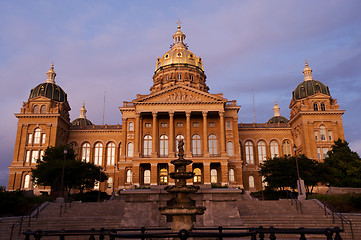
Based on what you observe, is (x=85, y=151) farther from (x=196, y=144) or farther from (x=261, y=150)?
(x=261, y=150)

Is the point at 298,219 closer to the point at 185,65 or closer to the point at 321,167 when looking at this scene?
the point at 321,167

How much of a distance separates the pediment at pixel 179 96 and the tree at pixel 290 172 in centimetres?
1634

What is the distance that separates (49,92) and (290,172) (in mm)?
49148

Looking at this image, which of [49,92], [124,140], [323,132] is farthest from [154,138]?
[323,132]

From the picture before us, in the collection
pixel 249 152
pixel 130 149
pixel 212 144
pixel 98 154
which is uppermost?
pixel 212 144

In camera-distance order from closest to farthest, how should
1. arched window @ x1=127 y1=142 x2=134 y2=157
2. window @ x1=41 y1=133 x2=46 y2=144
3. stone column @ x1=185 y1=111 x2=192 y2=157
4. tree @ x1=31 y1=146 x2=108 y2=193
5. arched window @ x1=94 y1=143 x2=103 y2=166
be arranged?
tree @ x1=31 y1=146 x2=108 y2=193, stone column @ x1=185 y1=111 x2=192 y2=157, arched window @ x1=127 y1=142 x2=134 y2=157, window @ x1=41 y1=133 x2=46 y2=144, arched window @ x1=94 y1=143 x2=103 y2=166

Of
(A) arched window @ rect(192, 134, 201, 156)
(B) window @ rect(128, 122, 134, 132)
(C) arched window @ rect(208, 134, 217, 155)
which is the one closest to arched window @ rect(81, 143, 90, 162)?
(B) window @ rect(128, 122, 134, 132)

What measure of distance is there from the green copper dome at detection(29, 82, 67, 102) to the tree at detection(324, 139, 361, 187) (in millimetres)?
52170

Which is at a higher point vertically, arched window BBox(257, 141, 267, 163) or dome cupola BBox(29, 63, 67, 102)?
dome cupola BBox(29, 63, 67, 102)

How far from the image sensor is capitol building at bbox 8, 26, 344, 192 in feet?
176

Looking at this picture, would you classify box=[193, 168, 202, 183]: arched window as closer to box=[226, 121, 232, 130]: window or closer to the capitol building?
the capitol building

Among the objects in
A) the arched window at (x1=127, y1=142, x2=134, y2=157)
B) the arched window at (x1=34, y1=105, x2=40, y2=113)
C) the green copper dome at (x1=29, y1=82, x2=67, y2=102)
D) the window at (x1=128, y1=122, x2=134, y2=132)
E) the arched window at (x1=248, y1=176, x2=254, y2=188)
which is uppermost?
the green copper dome at (x1=29, y1=82, x2=67, y2=102)

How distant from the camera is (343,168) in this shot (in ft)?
Result: 142

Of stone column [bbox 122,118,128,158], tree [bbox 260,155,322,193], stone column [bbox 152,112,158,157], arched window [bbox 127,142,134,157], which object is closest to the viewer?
tree [bbox 260,155,322,193]
